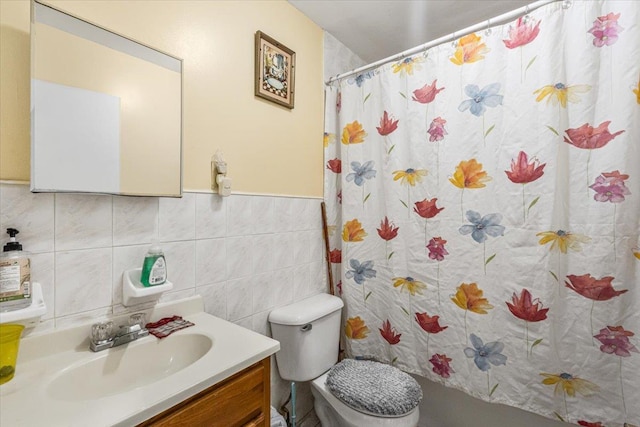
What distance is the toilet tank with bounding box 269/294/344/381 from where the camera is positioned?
55.7 inches

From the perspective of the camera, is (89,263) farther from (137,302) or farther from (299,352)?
(299,352)

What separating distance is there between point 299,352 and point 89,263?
3.05ft

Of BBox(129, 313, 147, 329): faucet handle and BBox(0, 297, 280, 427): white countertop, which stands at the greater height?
BBox(129, 313, 147, 329): faucet handle

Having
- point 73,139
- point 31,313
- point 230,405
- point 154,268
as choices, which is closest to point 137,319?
point 154,268

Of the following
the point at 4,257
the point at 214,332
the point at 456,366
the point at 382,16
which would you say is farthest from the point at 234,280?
the point at 382,16

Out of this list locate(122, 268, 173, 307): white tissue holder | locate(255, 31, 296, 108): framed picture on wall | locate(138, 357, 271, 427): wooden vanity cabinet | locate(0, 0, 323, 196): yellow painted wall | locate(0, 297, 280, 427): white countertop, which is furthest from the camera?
locate(255, 31, 296, 108): framed picture on wall

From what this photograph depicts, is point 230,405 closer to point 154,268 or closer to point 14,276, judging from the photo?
point 154,268

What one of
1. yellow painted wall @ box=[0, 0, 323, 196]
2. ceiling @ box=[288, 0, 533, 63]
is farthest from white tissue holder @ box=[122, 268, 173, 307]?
ceiling @ box=[288, 0, 533, 63]

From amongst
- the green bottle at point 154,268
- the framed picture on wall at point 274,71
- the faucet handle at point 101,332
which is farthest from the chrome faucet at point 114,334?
the framed picture on wall at point 274,71

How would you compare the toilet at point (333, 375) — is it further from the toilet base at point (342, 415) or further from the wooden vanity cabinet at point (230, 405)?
the wooden vanity cabinet at point (230, 405)

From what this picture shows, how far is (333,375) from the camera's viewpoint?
4.54 ft

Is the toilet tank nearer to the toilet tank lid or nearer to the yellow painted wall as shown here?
the toilet tank lid

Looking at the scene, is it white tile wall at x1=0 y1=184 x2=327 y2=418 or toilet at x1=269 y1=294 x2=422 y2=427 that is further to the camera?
toilet at x1=269 y1=294 x2=422 y2=427

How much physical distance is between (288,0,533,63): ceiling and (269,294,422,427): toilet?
5.09 feet
